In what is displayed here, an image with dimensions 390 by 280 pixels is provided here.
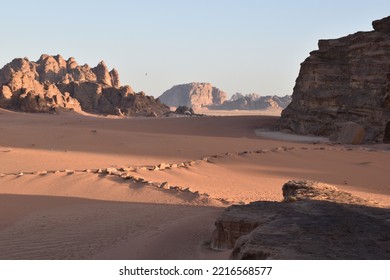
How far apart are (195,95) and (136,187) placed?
11790 centimetres

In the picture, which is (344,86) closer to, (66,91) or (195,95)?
(66,91)

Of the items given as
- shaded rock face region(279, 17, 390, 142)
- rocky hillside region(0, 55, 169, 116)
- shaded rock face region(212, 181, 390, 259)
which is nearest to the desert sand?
shaded rock face region(212, 181, 390, 259)

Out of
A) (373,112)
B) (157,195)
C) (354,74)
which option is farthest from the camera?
(354,74)

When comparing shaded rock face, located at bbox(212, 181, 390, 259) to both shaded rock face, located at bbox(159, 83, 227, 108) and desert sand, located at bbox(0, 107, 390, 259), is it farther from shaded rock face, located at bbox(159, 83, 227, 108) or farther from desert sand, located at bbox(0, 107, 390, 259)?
shaded rock face, located at bbox(159, 83, 227, 108)

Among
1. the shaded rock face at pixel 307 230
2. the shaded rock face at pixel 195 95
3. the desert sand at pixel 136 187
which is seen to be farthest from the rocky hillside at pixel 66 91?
the shaded rock face at pixel 195 95

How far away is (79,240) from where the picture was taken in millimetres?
4625

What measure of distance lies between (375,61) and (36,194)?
682 inches

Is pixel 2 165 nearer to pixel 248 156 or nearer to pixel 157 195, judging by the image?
pixel 157 195

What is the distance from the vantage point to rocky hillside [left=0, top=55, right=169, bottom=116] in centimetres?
3653

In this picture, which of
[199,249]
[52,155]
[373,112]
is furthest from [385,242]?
[373,112]

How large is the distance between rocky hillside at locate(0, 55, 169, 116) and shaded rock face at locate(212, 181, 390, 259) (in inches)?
1334

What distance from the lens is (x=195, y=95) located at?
124 m

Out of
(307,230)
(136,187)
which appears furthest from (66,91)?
(307,230)
